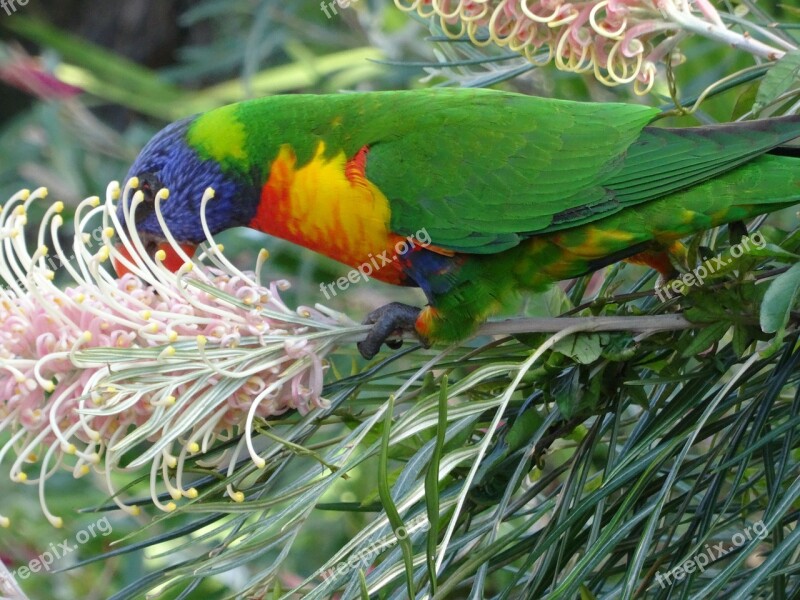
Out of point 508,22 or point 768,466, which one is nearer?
point 768,466

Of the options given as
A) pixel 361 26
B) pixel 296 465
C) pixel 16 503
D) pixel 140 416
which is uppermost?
pixel 361 26

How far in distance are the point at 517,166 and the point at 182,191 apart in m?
0.54

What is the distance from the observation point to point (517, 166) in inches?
54.5

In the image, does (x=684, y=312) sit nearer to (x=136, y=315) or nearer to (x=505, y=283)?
(x=505, y=283)

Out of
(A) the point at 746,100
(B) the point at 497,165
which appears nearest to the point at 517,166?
(B) the point at 497,165

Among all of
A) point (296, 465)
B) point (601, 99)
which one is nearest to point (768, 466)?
point (601, 99)

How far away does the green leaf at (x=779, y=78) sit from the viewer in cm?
103

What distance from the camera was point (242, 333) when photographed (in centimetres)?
113

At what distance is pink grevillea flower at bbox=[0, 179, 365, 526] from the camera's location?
105 cm

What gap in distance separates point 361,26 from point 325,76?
21 cm

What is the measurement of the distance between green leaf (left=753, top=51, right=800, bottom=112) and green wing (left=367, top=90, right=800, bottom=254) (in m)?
0.26
